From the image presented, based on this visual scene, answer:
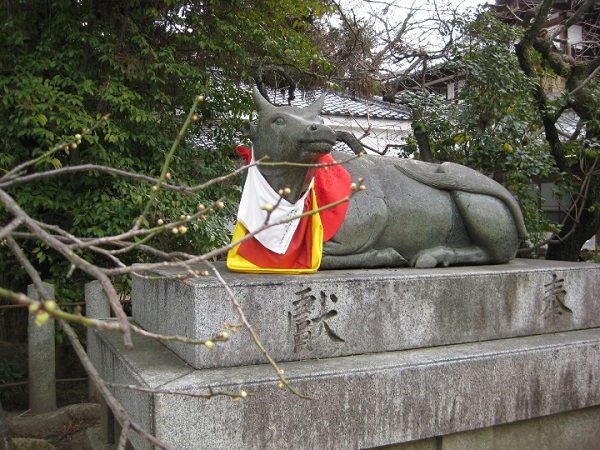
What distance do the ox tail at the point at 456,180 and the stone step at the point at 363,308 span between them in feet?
1.64

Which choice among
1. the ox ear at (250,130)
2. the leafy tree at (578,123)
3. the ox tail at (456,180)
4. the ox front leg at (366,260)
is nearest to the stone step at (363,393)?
the ox front leg at (366,260)

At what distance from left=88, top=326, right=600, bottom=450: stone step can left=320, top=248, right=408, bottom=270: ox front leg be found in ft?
2.43

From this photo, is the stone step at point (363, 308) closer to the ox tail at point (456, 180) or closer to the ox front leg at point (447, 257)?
the ox front leg at point (447, 257)

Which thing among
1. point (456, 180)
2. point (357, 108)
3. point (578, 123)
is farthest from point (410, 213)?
point (357, 108)

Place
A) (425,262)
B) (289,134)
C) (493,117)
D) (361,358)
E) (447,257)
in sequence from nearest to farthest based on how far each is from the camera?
1. (361,358)
2. (289,134)
3. (425,262)
4. (447,257)
5. (493,117)

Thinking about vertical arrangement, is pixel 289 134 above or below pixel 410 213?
above

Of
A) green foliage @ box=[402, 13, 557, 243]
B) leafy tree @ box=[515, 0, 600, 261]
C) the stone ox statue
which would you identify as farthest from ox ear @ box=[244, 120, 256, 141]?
leafy tree @ box=[515, 0, 600, 261]

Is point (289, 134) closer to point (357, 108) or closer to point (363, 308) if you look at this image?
point (363, 308)

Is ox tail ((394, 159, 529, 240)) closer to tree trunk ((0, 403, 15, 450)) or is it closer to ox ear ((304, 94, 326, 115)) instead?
ox ear ((304, 94, 326, 115))

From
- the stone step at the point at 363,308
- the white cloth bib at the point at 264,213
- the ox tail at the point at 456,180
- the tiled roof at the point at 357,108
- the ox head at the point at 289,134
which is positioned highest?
the tiled roof at the point at 357,108

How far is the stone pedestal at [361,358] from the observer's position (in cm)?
269

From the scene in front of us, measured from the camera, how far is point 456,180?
13.5 ft

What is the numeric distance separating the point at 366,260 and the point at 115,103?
9.87 feet

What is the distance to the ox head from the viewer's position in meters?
3.26
